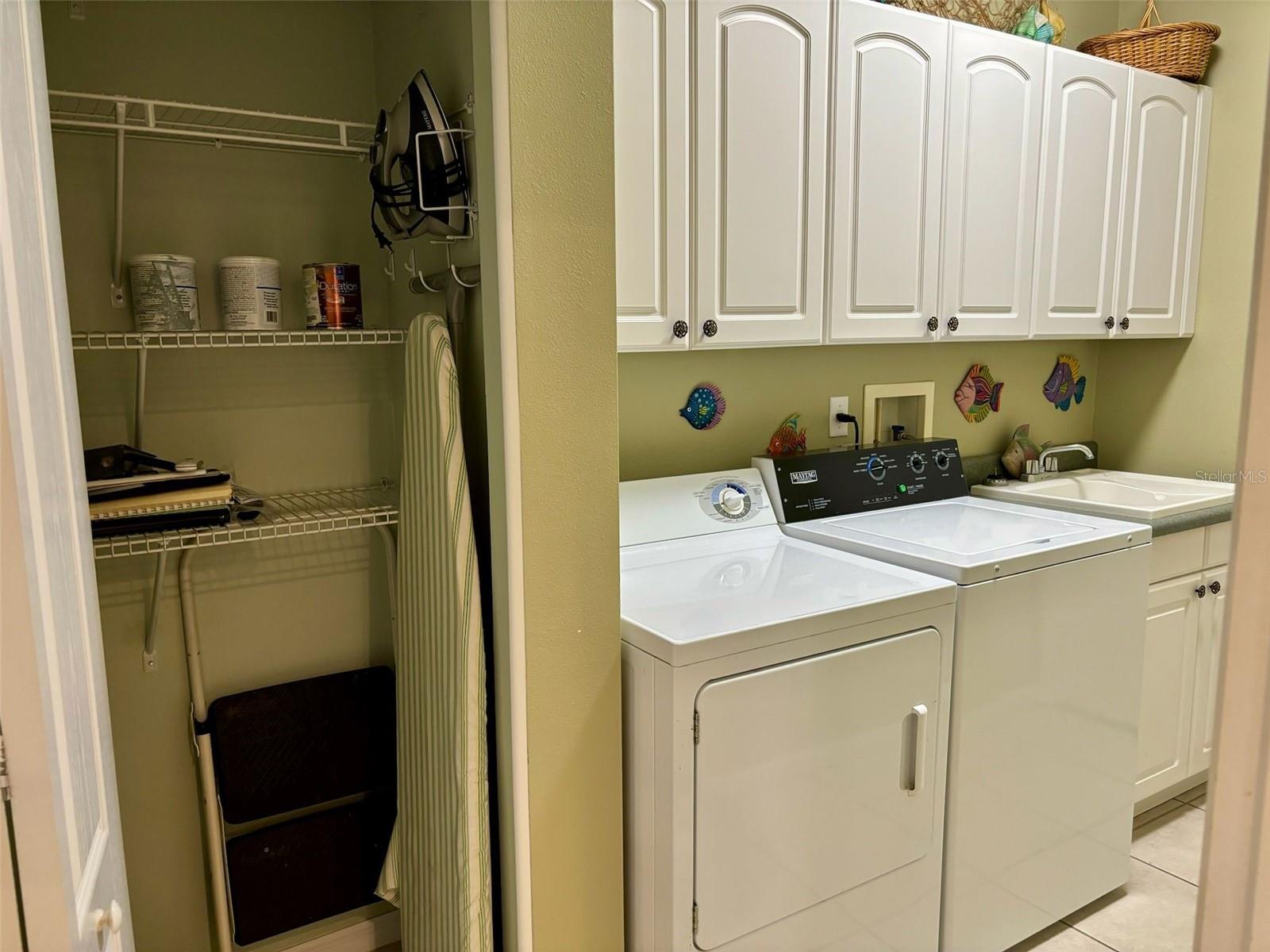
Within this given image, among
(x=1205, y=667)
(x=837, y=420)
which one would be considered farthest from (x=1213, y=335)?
(x=837, y=420)

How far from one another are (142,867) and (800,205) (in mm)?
2104

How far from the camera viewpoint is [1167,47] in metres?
2.89

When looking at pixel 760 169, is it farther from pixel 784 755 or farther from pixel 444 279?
pixel 784 755

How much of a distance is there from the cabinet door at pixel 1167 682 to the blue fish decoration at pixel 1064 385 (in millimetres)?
900

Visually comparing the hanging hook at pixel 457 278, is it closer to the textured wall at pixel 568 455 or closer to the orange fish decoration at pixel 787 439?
the textured wall at pixel 568 455

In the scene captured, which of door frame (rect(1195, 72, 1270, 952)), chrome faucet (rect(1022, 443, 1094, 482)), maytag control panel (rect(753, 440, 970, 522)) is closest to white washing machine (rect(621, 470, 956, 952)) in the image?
maytag control panel (rect(753, 440, 970, 522))

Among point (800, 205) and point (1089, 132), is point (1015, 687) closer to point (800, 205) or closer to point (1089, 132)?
point (800, 205)

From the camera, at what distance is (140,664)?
6.15ft

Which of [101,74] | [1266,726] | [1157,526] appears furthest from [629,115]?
[1157,526]

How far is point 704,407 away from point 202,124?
1.35 m

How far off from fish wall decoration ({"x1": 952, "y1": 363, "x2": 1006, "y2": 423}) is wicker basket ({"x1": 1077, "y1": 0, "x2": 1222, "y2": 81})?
1.11 meters

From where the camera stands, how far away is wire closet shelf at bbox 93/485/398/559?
153 cm

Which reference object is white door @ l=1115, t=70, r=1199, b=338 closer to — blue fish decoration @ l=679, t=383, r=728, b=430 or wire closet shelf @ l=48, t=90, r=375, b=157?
blue fish decoration @ l=679, t=383, r=728, b=430

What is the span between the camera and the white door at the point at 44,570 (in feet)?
2.07
